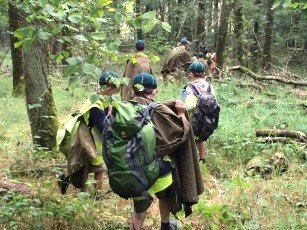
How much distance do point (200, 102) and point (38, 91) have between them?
9.66 ft

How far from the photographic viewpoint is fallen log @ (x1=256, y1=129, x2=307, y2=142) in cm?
814

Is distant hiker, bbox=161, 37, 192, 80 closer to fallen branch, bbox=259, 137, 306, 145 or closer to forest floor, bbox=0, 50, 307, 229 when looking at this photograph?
forest floor, bbox=0, 50, 307, 229

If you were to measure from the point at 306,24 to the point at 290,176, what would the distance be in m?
21.8

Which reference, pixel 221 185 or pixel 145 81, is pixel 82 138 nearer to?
pixel 145 81

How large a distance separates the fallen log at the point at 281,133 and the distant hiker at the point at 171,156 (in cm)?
405

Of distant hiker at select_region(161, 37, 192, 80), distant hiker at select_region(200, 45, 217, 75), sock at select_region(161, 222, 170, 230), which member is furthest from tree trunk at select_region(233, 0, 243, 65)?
sock at select_region(161, 222, 170, 230)

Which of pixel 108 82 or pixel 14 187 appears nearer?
pixel 108 82

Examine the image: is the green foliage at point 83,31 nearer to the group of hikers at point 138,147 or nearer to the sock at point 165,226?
the group of hikers at point 138,147

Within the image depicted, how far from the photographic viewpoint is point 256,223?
4910mm

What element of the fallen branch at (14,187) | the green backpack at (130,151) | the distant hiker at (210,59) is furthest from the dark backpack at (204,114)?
the distant hiker at (210,59)

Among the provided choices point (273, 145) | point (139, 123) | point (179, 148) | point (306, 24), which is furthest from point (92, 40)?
point (306, 24)

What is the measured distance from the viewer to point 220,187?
6.52m

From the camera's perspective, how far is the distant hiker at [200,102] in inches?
283

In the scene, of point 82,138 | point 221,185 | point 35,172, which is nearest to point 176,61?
point 221,185
